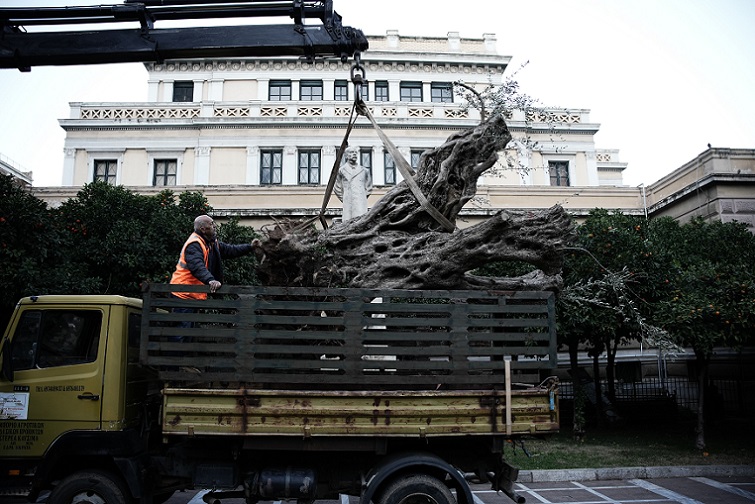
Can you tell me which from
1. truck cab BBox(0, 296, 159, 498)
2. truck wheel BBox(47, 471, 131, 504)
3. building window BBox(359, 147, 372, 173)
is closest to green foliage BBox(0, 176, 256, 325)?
truck cab BBox(0, 296, 159, 498)

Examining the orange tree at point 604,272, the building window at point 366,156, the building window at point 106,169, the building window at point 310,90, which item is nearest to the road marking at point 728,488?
the orange tree at point 604,272

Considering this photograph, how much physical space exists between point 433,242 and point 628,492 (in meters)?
5.43

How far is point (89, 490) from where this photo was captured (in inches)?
215

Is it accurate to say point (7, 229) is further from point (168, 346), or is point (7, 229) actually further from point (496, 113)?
point (496, 113)

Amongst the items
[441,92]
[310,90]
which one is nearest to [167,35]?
[310,90]

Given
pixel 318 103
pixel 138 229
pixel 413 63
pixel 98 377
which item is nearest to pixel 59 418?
pixel 98 377

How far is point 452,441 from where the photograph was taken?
576cm

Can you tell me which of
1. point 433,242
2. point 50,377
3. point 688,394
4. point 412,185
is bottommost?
point 688,394

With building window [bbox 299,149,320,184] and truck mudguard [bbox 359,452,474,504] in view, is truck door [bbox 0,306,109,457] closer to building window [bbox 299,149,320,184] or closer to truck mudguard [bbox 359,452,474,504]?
truck mudguard [bbox 359,452,474,504]

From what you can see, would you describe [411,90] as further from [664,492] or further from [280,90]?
[664,492]

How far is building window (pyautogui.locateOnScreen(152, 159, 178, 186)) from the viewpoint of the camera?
101ft

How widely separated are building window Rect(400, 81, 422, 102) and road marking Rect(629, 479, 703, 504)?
94.4 ft

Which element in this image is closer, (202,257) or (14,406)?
(14,406)

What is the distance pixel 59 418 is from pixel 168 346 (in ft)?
4.65
